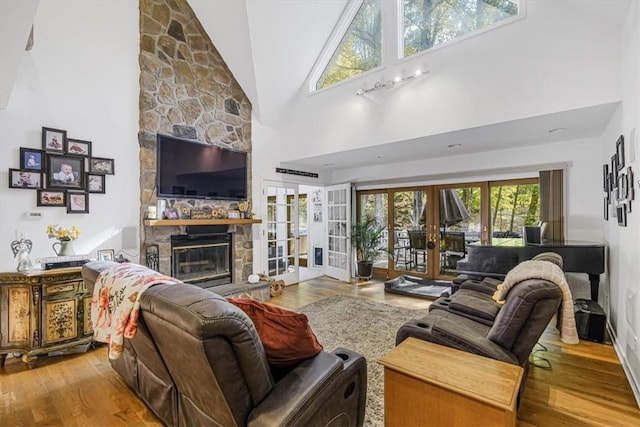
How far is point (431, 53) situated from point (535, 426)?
3.96 metres

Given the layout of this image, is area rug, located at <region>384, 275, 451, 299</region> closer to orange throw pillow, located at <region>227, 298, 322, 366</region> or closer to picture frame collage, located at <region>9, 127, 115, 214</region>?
orange throw pillow, located at <region>227, 298, 322, 366</region>

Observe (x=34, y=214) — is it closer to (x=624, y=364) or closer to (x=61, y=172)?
(x=61, y=172)

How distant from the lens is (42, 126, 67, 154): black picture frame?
3.30 meters

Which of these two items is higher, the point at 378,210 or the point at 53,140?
the point at 53,140

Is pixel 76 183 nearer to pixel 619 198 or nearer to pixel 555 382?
pixel 555 382

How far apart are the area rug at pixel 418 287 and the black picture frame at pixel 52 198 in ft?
15.4

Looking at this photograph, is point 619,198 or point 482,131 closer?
point 619,198

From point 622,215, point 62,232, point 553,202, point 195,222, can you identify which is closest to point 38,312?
point 62,232

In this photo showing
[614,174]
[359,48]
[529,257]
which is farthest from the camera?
[359,48]

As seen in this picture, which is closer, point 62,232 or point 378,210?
point 62,232

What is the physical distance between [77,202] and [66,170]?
0.37 m

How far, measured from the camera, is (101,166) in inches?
→ 147

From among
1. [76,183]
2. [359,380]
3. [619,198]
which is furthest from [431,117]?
[76,183]

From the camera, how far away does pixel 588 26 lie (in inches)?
114
